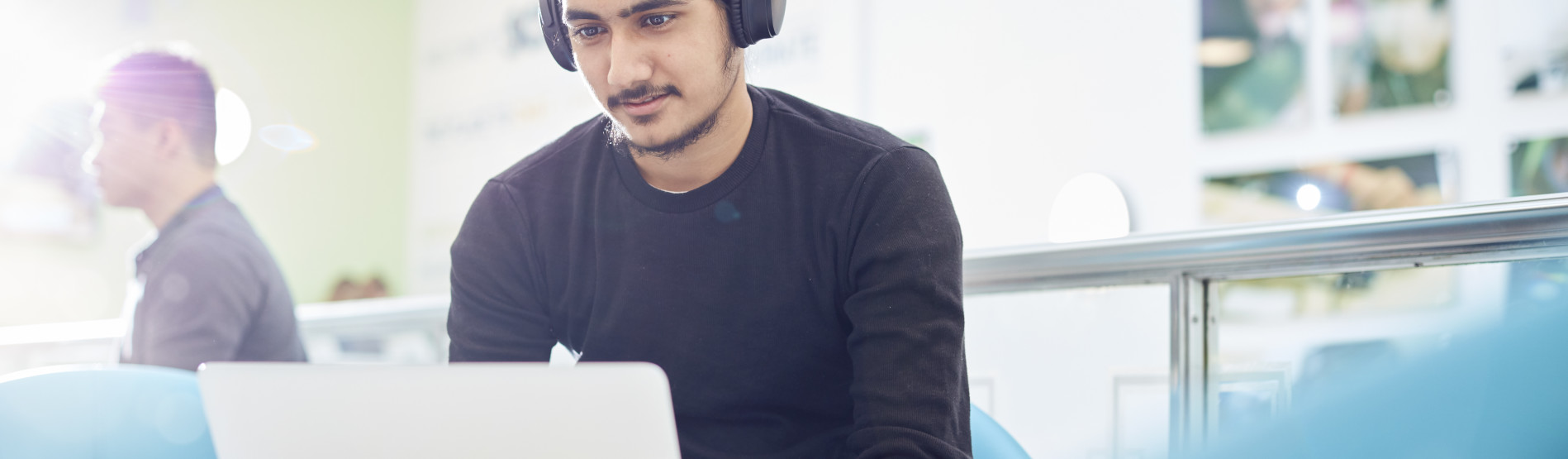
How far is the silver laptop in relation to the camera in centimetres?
53

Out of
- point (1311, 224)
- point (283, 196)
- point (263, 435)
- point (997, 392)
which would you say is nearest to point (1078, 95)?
point (997, 392)

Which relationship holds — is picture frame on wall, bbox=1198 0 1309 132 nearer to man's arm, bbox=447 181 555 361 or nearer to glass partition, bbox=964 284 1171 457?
glass partition, bbox=964 284 1171 457

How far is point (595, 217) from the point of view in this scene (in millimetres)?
1007

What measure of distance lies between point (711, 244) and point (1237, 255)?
18.8 inches

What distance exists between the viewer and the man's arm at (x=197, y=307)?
1.54 metres

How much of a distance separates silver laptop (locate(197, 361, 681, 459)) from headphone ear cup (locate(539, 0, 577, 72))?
50cm

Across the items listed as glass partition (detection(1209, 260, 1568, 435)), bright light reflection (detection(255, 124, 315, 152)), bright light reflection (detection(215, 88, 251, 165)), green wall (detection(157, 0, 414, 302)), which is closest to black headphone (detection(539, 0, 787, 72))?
glass partition (detection(1209, 260, 1568, 435))

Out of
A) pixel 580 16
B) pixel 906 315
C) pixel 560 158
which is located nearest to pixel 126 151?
pixel 560 158

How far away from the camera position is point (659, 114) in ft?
3.09

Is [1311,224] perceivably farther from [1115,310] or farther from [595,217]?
[595,217]

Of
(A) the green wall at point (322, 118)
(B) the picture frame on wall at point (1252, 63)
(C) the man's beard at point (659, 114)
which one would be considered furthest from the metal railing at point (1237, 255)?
(A) the green wall at point (322, 118)

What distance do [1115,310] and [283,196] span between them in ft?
14.7

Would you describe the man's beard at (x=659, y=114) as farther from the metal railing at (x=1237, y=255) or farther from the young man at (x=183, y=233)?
the young man at (x=183, y=233)

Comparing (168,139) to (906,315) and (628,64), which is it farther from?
(906,315)
